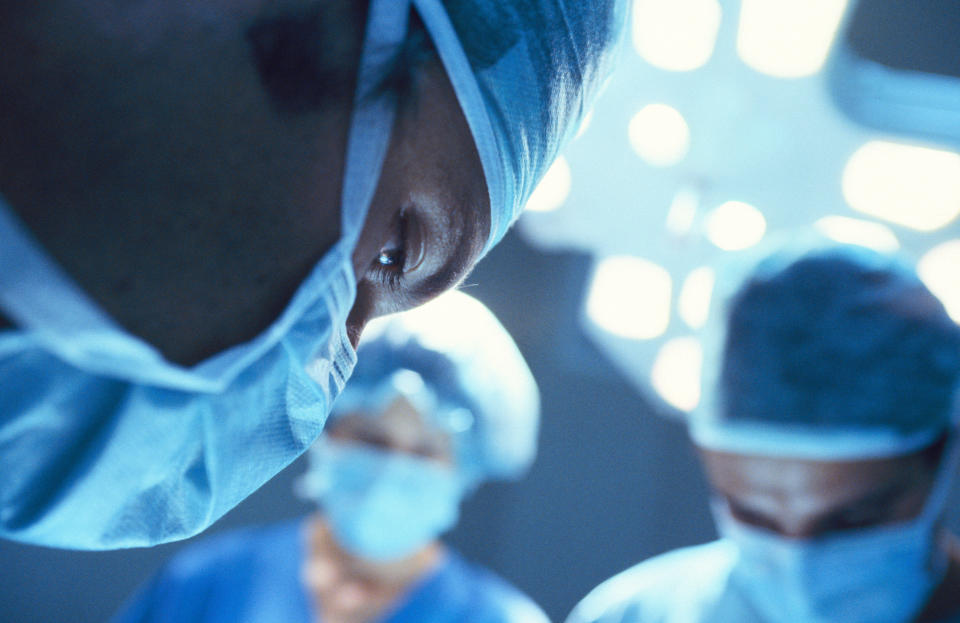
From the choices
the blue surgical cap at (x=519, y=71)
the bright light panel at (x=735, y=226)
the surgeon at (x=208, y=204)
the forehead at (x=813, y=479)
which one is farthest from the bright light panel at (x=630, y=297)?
the surgeon at (x=208, y=204)

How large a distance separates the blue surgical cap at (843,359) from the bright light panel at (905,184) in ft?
1.17

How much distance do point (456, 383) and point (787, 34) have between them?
A: 128 cm

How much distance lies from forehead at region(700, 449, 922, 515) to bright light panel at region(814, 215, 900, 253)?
20.0 inches

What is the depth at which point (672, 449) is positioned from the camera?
2998 millimetres

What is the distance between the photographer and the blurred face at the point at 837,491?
143 cm

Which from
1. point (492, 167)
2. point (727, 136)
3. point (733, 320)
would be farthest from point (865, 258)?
point (492, 167)

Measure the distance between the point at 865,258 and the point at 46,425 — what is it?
4.93 feet

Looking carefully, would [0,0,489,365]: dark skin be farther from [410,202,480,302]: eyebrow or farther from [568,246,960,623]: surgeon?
[568,246,960,623]: surgeon

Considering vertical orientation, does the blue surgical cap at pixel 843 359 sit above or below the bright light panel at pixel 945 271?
above

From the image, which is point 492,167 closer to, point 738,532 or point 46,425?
point 46,425

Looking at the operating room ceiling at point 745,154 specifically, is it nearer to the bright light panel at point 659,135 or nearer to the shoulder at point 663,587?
the bright light panel at point 659,135

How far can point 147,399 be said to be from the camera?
535 mm

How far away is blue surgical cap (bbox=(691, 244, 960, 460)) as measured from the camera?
1.42 metres

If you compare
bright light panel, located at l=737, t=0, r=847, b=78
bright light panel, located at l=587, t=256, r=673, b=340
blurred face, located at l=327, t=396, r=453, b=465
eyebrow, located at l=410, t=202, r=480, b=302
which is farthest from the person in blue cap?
eyebrow, located at l=410, t=202, r=480, b=302
